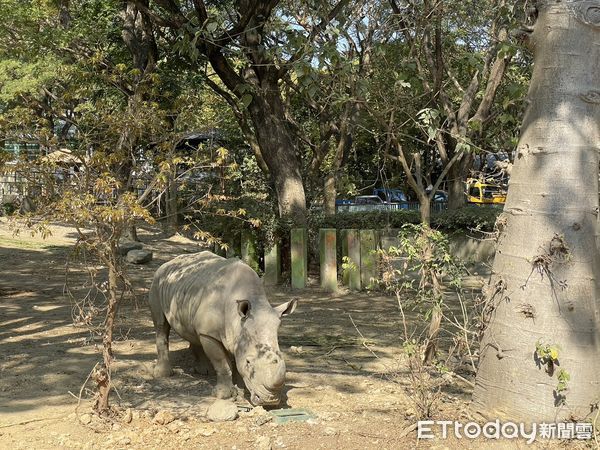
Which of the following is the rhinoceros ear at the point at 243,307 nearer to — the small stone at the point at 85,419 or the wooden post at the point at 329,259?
the small stone at the point at 85,419

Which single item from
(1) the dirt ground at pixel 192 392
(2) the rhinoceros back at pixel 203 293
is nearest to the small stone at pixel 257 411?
(1) the dirt ground at pixel 192 392

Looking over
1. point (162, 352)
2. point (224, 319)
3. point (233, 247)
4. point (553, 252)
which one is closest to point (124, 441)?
point (224, 319)

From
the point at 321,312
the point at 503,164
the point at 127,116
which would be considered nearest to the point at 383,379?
the point at 503,164

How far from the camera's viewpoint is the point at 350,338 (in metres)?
8.55

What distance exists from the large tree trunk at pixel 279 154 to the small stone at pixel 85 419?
8.27 meters

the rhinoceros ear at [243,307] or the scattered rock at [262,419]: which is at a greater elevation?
the rhinoceros ear at [243,307]

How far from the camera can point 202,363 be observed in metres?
6.82

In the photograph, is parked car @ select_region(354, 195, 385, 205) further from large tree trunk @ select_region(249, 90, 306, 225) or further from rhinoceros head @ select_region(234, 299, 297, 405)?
rhinoceros head @ select_region(234, 299, 297, 405)

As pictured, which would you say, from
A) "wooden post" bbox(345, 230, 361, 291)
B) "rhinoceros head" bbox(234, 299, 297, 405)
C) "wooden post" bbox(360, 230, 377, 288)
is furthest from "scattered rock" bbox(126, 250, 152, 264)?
"rhinoceros head" bbox(234, 299, 297, 405)

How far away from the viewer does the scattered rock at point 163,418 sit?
505 cm

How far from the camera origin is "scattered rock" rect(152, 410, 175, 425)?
5.05 meters

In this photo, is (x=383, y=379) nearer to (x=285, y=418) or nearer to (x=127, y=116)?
(x=285, y=418)

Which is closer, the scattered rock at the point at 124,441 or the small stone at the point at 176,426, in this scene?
the scattered rock at the point at 124,441

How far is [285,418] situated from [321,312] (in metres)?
5.47
